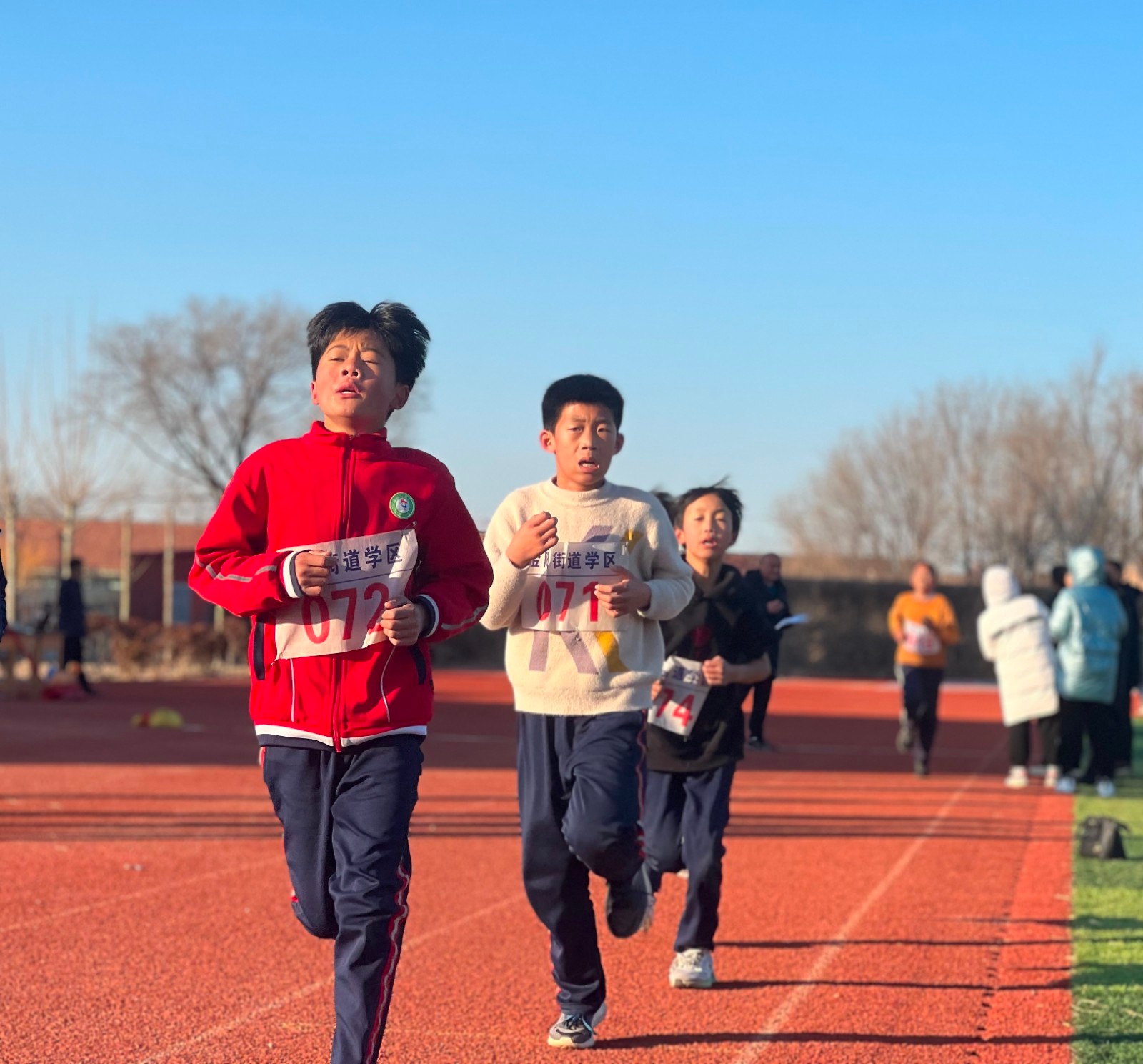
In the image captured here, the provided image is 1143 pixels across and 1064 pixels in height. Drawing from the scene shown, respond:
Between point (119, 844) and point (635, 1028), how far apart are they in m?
4.97

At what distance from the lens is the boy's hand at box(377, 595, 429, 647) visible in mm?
3744

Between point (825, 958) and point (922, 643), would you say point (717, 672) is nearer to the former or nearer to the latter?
point (825, 958)

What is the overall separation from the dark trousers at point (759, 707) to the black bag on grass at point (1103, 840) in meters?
3.36

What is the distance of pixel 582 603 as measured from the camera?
5051mm

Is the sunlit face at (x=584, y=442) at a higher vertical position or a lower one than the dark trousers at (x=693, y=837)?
higher

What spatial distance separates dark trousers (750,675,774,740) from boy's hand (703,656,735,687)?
43.9 inches

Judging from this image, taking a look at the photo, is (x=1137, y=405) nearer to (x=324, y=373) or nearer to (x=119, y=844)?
(x=119, y=844)

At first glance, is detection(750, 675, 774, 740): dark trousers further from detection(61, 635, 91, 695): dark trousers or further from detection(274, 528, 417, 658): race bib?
detection(61, 635, 91, 695): dark trousers

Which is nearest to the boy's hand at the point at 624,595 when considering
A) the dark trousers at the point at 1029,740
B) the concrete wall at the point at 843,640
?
Result: the dark trousers at the point at 1029,740

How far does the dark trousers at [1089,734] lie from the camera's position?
13.1 metres

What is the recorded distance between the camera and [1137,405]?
5794 centimetres

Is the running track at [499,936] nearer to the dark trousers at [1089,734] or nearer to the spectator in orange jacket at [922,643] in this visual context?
the dark trousers at [1089,734]

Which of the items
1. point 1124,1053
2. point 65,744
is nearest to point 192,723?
point 65,744

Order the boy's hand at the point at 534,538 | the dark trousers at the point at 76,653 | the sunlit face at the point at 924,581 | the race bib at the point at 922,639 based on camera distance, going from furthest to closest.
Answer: the dark trousers at the point at 76,653 < the sunlit face at the point at 924,581 < the race bib at the point at 922,639 < the boy's hand at the point at 534,538
